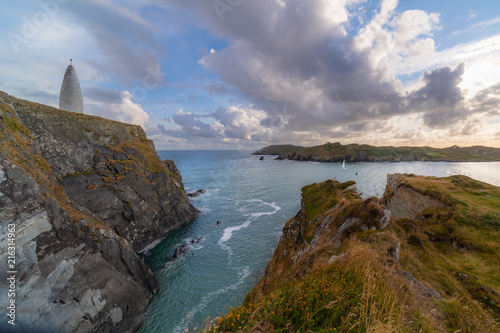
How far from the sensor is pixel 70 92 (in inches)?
1158

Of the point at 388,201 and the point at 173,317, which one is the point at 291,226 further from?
the point at 173,317

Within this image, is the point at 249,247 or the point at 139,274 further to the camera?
the point at 249,247

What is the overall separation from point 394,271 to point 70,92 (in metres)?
43.7

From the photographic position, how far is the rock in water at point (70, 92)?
93.6 feet

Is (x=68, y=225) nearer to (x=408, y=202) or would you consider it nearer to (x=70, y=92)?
(x=70, y=92)

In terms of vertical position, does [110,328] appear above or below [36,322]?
below

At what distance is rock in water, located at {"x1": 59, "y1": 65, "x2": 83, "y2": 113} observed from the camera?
2854 cm

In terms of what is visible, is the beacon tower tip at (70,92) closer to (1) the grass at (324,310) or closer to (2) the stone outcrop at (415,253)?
(2) the stone outcrop at (415,253)

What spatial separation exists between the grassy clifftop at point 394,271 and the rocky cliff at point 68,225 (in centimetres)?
1399

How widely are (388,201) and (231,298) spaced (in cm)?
2920

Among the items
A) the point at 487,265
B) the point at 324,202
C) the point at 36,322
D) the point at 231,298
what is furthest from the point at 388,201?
the point at 36,322

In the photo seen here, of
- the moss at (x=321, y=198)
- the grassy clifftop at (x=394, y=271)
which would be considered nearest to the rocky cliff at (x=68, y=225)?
the grassy clifftop at (x=394, y=271)

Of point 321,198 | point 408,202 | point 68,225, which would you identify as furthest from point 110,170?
point 408,202

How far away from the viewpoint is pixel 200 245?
33.4m
